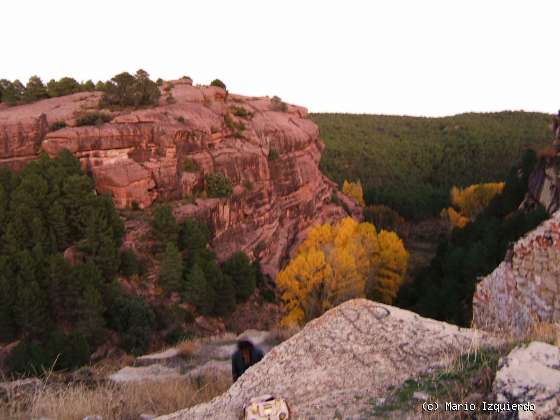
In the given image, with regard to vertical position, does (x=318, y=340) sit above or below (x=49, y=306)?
above

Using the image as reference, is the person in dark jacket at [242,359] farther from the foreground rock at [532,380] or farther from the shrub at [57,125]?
the shrub at [57,125]

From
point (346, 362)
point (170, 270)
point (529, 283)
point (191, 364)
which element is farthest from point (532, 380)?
point (170, 270)

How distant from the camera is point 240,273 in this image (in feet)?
93.2

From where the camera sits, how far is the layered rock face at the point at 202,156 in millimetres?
27422

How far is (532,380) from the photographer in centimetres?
338

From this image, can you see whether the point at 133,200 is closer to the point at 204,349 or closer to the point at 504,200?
the point at 204,349

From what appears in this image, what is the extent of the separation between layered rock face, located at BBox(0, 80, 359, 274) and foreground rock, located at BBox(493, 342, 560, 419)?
2635 centimetres

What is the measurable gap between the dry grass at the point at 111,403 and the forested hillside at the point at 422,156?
54473 mm

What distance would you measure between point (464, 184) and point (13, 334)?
71.9m

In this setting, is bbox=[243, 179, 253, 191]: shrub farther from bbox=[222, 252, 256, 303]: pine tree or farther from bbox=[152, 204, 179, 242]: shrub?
bbox=[152, 204, 179, 242]: shrub

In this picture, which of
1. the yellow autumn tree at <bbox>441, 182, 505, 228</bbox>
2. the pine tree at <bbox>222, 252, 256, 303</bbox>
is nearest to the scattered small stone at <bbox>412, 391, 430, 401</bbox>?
the pine tree at <bbox>222, 252, 256, 303</bbox>

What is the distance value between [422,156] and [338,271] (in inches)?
2697

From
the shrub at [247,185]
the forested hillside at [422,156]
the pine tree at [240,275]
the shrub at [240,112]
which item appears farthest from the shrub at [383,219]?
the pine tree at [240,275]

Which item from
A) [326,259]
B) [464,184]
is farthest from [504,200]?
[464,184]
